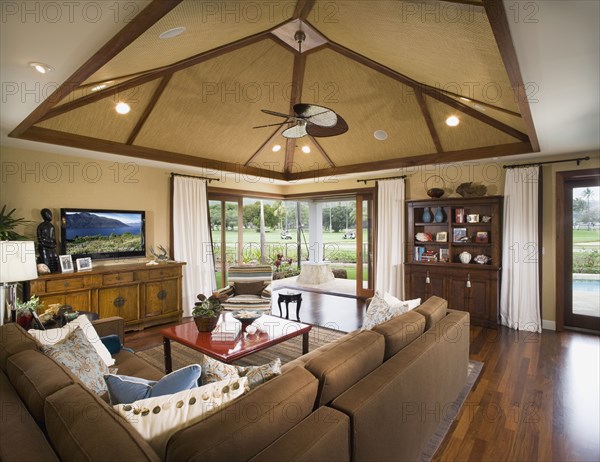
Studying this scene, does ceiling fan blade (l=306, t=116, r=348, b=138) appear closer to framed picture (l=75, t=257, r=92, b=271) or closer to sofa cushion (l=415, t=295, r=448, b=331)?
sofa cushion (l=415, t=295, r=448, b=331)

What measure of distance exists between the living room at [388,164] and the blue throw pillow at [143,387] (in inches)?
69.5

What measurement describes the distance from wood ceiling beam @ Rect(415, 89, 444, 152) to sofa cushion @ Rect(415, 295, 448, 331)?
8.75 feet

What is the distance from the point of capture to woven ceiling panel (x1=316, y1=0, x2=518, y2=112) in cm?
236

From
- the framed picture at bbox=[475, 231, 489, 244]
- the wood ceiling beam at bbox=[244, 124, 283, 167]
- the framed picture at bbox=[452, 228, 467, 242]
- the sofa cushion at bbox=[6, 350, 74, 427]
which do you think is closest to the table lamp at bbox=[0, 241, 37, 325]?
the sofa cushion at bbox=[6, 350, 74, 427]

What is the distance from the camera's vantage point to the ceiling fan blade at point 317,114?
9.16 ft

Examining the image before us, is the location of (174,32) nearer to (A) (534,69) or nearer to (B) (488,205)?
(A) (534,69)

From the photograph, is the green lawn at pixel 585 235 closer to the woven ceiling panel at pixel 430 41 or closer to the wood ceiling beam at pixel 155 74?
the woven ceiling panel at pixel 430 41

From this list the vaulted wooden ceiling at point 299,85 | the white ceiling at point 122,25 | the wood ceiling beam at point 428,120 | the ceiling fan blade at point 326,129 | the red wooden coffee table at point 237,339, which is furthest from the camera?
the wood ceiling beam at point 428,120

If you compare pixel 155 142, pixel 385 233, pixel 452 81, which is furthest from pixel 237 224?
pixel 452 81

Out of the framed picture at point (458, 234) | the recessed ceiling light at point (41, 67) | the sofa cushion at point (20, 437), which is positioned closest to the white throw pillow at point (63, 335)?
the sofa cushion at point (20, 437)

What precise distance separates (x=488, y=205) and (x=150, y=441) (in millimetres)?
5401

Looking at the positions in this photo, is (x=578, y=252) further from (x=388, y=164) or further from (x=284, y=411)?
(x=284, y=411)

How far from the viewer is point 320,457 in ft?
4.04

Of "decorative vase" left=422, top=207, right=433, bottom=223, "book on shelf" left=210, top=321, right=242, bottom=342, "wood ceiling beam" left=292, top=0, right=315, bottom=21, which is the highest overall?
"wood ceiling beam" left=292, top=0, right=315, bottom=21
